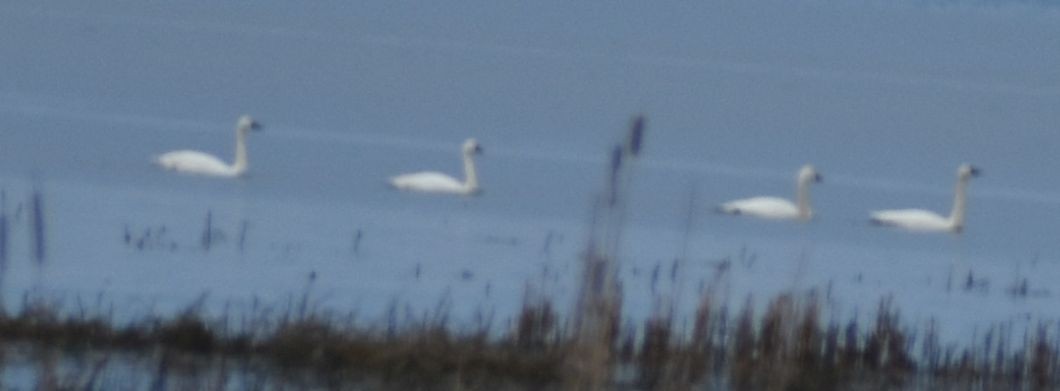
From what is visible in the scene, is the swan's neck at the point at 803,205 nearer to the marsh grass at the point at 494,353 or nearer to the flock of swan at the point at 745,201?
the flock of swan at the point at 745,201

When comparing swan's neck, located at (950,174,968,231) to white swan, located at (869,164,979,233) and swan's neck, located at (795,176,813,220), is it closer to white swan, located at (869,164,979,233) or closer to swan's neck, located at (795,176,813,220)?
white swan, located at (869,164,979,233)

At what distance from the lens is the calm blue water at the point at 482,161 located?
16.5 metres

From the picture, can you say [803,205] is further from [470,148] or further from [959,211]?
[470,148]

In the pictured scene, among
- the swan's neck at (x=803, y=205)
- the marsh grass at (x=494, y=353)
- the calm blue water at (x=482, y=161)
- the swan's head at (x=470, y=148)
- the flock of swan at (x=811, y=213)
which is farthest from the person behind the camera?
the swan's head at (x=470, y=148)

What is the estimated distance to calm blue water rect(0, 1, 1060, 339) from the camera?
1655cm

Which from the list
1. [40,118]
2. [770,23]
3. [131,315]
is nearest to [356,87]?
[40,118]

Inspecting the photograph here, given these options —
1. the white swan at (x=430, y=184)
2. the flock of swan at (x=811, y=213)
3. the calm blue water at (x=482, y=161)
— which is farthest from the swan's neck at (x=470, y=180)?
the flock of swan at (x=811, y=213)

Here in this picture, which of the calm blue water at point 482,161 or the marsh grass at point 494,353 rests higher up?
the calm blue water at point 482,161

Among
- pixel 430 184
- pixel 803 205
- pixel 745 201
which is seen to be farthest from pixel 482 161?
pixel 803 205

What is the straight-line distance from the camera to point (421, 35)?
207 ft

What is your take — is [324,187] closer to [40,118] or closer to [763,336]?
[40,118]

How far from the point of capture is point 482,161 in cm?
2838

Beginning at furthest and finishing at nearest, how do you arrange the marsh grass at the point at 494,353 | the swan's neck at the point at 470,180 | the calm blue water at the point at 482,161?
the swan's neck at the point at 470,180
the calm blue water at the point at 482,161
the marsh grass at the point at 494,353

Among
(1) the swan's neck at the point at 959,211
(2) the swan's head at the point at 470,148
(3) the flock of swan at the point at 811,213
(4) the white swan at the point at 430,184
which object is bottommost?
(4) the white swan at the point at 430,184
